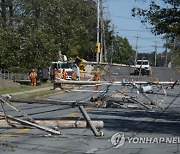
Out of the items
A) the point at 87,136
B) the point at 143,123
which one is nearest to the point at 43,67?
the point at 143,123

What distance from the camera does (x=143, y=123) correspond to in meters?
17.6

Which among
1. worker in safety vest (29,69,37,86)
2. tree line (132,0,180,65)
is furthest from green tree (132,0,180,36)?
worker in safety vest (29,69,37,86)

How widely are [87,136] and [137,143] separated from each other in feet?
5.16

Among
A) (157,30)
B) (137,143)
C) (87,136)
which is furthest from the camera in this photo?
(157,30)

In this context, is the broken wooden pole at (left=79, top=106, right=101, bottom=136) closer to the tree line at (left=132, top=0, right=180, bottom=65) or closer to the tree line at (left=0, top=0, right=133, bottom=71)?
the tree line at (left=132, top=0, right=180, bottom=65)

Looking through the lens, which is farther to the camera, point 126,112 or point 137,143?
point 126,112

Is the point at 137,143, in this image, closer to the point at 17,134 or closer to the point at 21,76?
the point at 17,134
